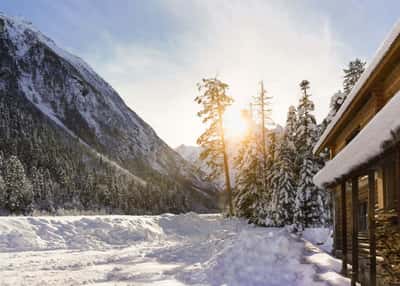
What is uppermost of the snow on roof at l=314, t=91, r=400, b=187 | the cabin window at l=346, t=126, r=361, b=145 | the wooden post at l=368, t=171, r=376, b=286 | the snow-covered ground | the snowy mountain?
the snowy mountain

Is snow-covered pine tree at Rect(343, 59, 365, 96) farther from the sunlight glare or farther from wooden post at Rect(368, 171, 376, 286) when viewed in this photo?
wooden post at Rect(368, 171, 376, 286)

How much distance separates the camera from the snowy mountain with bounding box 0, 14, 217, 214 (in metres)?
111

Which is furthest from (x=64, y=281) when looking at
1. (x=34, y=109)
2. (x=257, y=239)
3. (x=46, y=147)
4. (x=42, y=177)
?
(x=34, y=109)

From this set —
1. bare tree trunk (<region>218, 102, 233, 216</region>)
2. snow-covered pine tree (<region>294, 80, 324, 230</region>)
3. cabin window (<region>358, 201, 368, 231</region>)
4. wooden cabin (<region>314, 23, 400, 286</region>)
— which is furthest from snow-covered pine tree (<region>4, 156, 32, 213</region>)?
wooden cabin (<region>314, 23, 400, 286</region>)

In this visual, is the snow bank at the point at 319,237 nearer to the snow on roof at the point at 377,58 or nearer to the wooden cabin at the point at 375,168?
the wooden cabin at the point at 375,168

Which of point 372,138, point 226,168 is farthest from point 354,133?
point 226,168

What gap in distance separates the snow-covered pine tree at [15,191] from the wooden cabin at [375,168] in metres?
49.0

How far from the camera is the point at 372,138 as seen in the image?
13.8 ft

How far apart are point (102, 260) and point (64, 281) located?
304cm

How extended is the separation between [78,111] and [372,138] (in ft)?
432

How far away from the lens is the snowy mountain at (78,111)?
110875mm

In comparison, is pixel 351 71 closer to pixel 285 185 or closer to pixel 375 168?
pixel 285 185

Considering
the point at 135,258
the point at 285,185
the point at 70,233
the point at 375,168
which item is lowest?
the point at 135,258

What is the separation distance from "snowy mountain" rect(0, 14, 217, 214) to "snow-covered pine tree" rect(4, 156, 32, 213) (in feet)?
145
